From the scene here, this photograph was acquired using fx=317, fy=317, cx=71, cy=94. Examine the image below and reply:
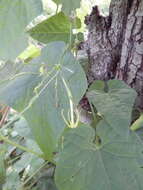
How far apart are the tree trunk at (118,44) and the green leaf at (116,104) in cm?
4

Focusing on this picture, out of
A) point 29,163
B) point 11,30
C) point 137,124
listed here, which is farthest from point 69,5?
point 29,163

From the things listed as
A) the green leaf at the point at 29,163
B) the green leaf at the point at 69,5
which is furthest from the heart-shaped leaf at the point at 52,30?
the green leaf at the point at 29,163

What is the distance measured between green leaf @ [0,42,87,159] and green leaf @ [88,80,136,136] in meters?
0.04

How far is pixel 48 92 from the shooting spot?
421 mm

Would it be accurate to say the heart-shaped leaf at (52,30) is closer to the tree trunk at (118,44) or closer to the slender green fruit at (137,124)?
the tree trunk at (118,44)

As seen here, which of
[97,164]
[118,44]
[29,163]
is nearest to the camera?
[97,164]

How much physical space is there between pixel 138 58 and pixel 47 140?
0.18 meters

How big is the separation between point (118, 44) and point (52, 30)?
12 centimetres

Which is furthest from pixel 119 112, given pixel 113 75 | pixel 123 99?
pixel 113 75

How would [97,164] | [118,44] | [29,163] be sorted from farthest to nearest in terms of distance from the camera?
[29,163], [118,44], [97,164]

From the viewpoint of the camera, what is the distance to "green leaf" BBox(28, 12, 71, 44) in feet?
1.76

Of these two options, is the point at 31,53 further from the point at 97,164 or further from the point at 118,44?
the point at 97,164

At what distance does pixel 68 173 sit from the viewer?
15.6 inches

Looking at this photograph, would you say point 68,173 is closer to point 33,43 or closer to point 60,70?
point 60,70
